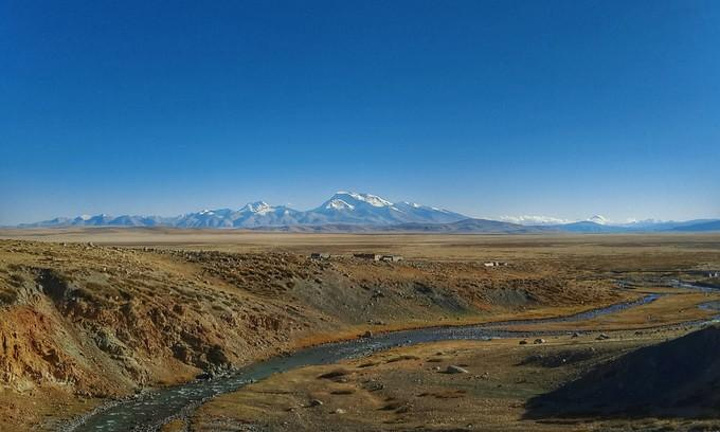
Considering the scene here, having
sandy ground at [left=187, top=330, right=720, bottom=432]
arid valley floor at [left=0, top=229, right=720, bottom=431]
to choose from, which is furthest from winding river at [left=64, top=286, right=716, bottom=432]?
sandy ground at [left=187, top=330, right=720, bottom=432]

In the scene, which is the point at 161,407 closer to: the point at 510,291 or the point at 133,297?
the point at 133,297

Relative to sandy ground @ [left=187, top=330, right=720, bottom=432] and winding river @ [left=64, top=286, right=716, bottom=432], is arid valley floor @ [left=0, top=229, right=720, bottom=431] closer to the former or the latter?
sandy ground @ [left=187, top=330, right=720, bottom=432]

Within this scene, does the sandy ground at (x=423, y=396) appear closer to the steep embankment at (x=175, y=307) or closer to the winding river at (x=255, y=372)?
the winding river at (x=255, y=372)

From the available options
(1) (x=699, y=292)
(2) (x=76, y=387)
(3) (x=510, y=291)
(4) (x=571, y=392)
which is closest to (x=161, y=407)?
(2) (x=76, y=387)

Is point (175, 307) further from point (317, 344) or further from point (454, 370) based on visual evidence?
point (454, 370)

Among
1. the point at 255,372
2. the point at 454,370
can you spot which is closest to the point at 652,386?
the point at 454,370

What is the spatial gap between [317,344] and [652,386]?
117 feet

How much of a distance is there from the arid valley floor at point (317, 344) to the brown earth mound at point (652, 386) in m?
0.11

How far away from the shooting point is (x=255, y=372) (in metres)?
47.1

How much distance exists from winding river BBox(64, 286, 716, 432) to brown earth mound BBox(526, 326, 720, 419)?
21.9 meters

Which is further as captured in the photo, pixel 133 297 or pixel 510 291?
pixel 510 291

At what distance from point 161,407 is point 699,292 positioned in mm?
97144

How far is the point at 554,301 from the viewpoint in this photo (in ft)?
291

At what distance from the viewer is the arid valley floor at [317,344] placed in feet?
104
